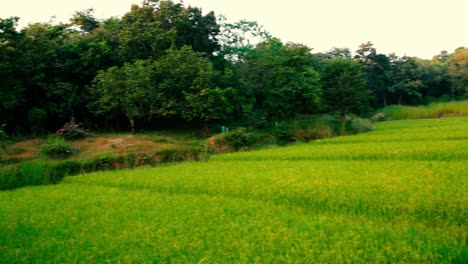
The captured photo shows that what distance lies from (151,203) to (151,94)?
47.4ft

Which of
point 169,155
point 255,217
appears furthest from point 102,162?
point 255,217

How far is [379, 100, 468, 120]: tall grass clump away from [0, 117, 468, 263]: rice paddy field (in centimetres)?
2826

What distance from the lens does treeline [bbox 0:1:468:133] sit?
70.7 ft

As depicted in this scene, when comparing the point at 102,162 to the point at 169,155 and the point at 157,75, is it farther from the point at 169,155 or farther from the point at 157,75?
the point at 157,75

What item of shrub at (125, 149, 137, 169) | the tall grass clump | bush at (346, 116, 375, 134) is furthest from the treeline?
the tall grass clump

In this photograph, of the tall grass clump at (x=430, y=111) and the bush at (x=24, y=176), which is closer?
the bush at (x=24, y=176)

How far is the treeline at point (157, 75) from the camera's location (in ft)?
70.7

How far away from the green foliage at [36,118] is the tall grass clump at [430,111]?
3295cm

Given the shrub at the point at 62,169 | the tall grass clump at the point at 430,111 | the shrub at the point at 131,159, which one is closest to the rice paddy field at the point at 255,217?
the shrub at the point at 62,169

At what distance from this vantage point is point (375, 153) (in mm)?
13570

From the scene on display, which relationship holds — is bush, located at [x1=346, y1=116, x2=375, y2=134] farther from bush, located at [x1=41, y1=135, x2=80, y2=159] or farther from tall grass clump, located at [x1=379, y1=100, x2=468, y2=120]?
bush, located at [x1=41, y1=135, x2=80, y2=159]

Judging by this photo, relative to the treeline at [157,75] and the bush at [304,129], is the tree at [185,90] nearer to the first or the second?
the treeline at [157,75]

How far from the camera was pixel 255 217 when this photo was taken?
22.3 ft

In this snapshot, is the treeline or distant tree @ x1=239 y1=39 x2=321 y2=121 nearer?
the treeline
